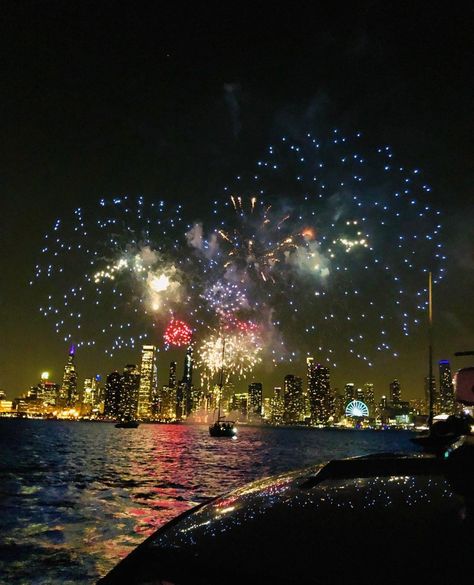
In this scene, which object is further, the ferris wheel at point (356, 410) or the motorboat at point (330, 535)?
the ferris wheel at point (356, 410)

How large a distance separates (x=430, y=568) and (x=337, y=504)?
0.59 meters

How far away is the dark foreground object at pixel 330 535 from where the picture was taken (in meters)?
1.60

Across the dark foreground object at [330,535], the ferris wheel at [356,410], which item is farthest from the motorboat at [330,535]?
the ferris wheel at [356,410]

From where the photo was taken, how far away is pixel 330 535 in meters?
1.80

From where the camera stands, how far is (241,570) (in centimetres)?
169

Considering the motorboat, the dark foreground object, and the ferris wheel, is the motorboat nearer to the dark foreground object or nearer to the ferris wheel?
the dark foreground object

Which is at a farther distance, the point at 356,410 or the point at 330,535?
the point at 356,410

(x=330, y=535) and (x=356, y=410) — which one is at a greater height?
(x=330, y=535)

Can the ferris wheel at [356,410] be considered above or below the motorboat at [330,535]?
below

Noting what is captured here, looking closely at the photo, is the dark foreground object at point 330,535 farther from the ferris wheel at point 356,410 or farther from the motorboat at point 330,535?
the ferris wheel at point 356,410

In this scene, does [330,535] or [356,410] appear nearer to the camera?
[330,535]

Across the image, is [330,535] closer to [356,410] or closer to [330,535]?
[330,535]

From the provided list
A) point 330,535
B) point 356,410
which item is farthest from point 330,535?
point 356,410

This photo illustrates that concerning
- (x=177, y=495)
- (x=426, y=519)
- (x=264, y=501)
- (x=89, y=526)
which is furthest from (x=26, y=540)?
(x=426, y=519)
